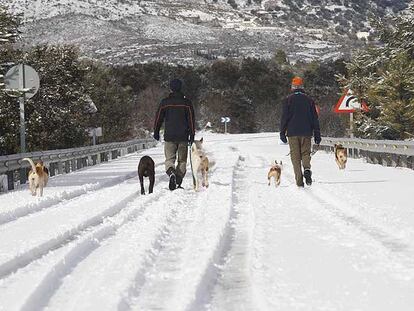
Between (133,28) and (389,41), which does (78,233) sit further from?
(133,28)

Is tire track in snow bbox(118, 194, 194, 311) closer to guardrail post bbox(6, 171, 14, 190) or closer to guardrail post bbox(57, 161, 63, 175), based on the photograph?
guardrail post bbox(6, 171, 14, 190)

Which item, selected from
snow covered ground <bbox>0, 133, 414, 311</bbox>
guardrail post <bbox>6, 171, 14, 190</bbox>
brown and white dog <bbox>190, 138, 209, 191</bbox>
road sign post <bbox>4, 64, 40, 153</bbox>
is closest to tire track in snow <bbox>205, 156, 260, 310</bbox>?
snow covered ground <bbox>0, 133, 414, 311</bbox>

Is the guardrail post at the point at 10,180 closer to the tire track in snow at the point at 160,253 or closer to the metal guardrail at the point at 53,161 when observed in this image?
the metal guardrail at the point at 53,161

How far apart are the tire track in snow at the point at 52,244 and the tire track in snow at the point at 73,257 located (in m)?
0.19

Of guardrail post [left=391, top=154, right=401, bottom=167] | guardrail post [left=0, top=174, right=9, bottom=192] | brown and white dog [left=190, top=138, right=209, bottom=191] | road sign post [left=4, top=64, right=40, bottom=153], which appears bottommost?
guardrail post [left=391, top=154, right=401, bottom=167]

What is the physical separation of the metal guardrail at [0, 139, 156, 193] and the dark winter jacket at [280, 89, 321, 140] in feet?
20.4

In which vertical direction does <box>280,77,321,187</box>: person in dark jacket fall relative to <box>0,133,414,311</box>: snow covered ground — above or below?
above

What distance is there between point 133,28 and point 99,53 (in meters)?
39.9

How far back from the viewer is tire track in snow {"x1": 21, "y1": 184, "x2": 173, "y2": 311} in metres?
4.17

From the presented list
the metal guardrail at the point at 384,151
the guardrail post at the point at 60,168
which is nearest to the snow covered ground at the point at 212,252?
the metal guardrail at the point at 384,151

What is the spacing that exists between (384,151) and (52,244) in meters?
14.5

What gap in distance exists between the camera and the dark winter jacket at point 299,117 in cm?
1189

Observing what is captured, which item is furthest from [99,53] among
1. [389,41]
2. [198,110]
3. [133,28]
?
[389,41]

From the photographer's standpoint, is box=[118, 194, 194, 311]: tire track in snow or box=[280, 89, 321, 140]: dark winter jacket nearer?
box=[118, 194, 194, 311]: tire track in snow
